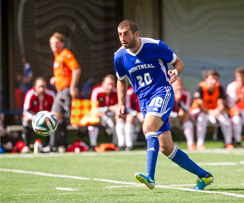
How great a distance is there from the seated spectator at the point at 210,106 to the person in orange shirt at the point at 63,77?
3169 mm

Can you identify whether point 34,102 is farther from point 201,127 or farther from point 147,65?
point 147,65

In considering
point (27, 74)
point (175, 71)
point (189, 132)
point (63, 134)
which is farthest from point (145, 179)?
point (27, 74)

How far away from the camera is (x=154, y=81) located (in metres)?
5.89

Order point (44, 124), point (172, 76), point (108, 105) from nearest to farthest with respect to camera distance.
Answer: point (172, 76) → point (44, 124) → point (108, 105)

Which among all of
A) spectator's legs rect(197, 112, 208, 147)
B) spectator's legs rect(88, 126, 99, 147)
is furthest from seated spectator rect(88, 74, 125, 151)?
spectator's legs rect(197, 112, 208, 147)

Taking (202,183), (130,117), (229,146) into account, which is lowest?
(229,146)

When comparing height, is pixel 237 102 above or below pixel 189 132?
above

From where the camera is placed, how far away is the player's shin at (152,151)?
542 cm

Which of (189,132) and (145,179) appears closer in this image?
(145,179)

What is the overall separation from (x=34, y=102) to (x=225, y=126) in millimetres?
4496

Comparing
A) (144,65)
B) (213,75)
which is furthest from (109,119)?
(144,65)

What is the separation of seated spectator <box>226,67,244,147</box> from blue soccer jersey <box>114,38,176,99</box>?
23.3 feet

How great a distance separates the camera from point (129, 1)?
52.7 feet

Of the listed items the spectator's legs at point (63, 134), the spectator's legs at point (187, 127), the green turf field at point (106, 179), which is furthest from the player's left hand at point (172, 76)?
the spectator's legs at point (187, 127)
